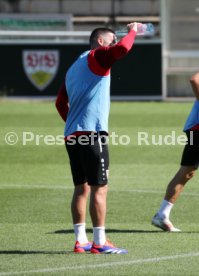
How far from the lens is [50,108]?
27.0 m

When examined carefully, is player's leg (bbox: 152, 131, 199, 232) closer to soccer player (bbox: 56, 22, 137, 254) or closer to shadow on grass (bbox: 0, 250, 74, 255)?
soccer player (bbox: 56, 22, 137, 254)

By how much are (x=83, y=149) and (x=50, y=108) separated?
1785 centimetres

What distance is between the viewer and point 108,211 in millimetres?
11797

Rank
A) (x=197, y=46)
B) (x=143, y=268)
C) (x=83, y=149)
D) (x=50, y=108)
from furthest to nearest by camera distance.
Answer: (x=197, y=46) → (x=50, y=108) → (x=83, y=149) → (x=143, y=268)

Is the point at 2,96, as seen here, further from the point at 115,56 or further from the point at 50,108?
the point at 115,56

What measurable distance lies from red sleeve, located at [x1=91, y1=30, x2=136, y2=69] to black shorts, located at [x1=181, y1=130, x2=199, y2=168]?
186 cm

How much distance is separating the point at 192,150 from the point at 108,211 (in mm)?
1637

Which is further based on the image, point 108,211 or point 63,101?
point 108,211

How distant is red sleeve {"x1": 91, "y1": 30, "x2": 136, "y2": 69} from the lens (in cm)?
870

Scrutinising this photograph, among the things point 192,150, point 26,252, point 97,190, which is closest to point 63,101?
point 97,190

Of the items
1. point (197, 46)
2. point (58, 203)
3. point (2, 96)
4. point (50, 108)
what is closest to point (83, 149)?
point (58, 203)

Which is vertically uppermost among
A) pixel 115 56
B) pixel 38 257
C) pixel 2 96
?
pixel 115 56

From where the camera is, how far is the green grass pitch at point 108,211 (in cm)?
856

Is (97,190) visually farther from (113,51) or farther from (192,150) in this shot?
(192,150)
